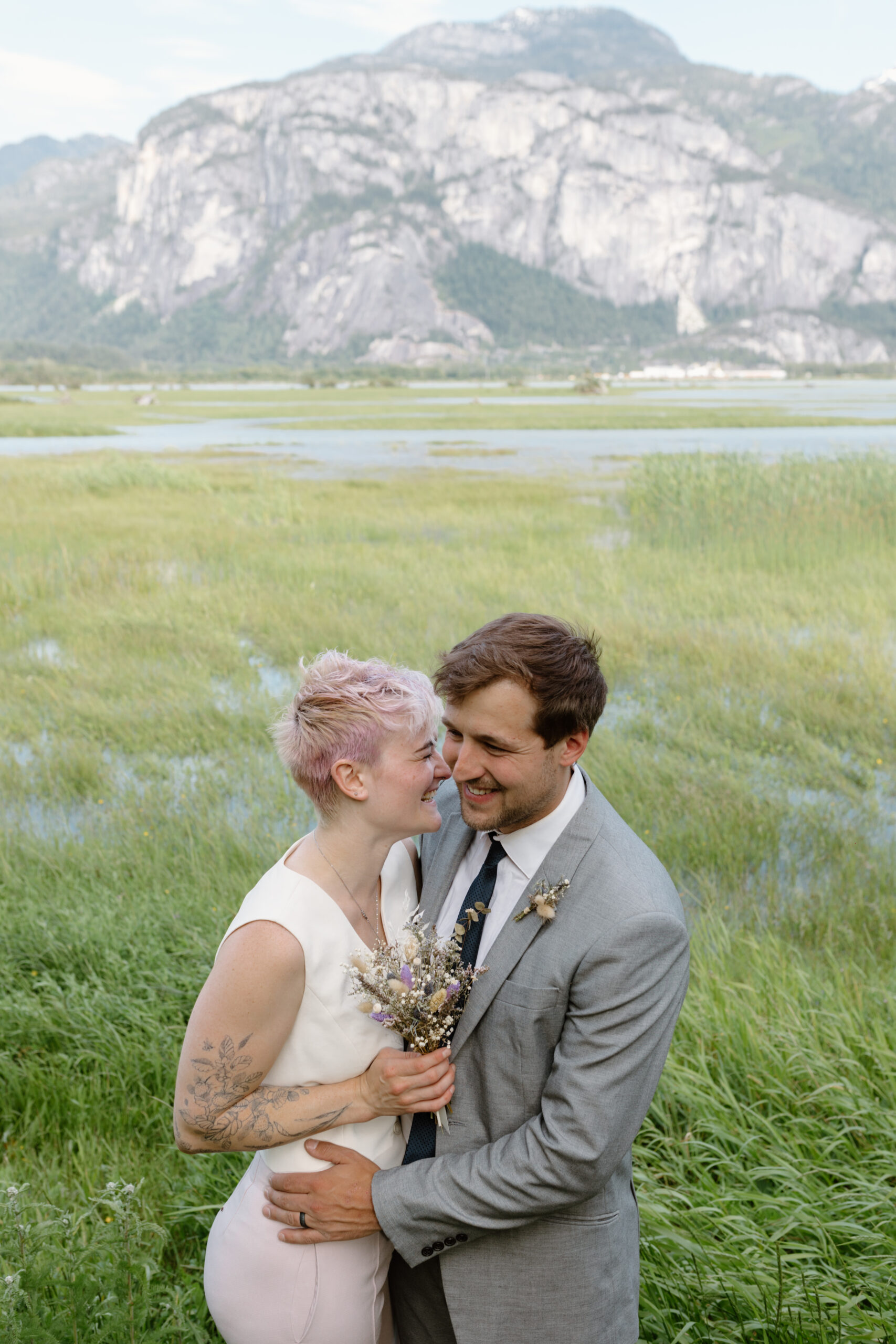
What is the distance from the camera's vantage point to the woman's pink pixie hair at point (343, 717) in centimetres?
220

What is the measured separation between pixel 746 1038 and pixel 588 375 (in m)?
118

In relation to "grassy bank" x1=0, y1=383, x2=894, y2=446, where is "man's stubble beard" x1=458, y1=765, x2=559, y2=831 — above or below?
below

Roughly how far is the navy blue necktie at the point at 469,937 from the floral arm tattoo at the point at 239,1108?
20 cm

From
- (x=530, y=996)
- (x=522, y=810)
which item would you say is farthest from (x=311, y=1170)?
(x=522, y=810)

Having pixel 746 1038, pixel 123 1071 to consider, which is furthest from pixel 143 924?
pixel 746 1038

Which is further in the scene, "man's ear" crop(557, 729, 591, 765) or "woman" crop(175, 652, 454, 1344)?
"man's ear" crop(557, 729, 591, 765)

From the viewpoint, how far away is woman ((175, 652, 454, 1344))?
2088 mm

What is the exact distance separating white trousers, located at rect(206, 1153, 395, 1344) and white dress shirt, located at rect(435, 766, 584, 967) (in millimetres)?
738

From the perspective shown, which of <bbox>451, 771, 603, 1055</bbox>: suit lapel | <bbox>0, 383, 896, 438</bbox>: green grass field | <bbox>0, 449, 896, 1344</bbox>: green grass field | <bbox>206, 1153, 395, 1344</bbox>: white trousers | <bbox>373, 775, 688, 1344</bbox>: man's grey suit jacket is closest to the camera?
<bbox>373, 775, 688, 1344</bbox>: man's grey suit jacket

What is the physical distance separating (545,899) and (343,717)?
0.59m

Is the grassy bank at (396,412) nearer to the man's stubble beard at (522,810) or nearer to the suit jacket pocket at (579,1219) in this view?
the man's stubble beard at (522,810)

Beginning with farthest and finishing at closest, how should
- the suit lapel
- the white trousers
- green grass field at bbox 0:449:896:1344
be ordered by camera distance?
green grass field at bbox 0:449:896:1344 < the white trousers < the suit lapel

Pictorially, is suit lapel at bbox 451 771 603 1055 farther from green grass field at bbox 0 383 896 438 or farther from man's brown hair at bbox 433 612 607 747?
green grass field at bbox 0 383 896 438

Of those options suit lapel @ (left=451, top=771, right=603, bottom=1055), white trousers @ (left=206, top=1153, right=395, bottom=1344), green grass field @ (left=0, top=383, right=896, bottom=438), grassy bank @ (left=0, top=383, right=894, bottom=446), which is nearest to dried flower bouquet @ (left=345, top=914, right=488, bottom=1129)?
suit lapel @ (left=451, top=771, right=603, bottom=1055)
